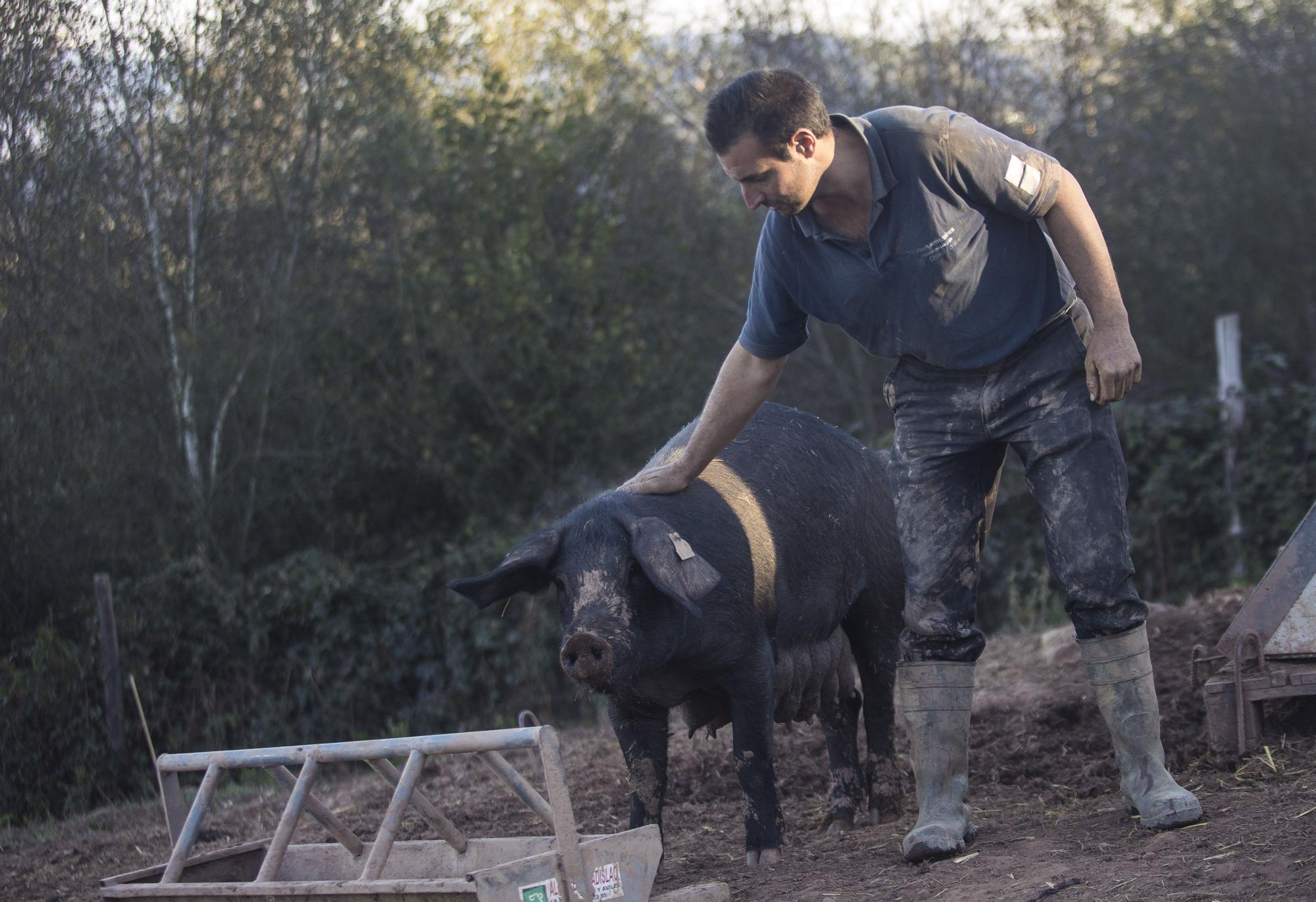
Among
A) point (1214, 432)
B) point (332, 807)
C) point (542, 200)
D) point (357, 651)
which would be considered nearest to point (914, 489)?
point (332, 807)

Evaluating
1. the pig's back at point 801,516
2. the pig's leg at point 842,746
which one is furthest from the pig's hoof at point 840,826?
the pig's back at point 801,516

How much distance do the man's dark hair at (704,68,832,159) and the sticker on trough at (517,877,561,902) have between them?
1.95 m

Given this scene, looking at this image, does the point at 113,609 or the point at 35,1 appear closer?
the point at 35,1

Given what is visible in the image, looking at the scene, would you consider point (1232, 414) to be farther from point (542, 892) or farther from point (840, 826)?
point (542, 892)

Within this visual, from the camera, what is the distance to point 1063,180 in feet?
11.8

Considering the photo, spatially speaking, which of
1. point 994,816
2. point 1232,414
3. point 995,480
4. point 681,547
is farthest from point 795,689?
point 1232,414

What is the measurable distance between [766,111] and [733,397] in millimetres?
1022

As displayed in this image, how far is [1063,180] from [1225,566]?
24.9 feet

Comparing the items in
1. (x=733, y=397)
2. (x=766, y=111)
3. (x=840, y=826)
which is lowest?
(x=840, y=826)

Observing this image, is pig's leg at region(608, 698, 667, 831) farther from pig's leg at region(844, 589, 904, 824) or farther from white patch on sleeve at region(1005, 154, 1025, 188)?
white patch on sleeve at region(1005, 154, 1025, 188)

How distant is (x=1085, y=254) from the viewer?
141 inches

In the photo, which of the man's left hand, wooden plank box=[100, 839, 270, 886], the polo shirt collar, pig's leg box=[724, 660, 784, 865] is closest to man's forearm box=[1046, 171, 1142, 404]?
the man's left hand

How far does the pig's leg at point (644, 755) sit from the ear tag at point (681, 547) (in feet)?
1.91

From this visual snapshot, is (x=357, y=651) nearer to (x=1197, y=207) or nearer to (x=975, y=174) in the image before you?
(x=975, y=174)
